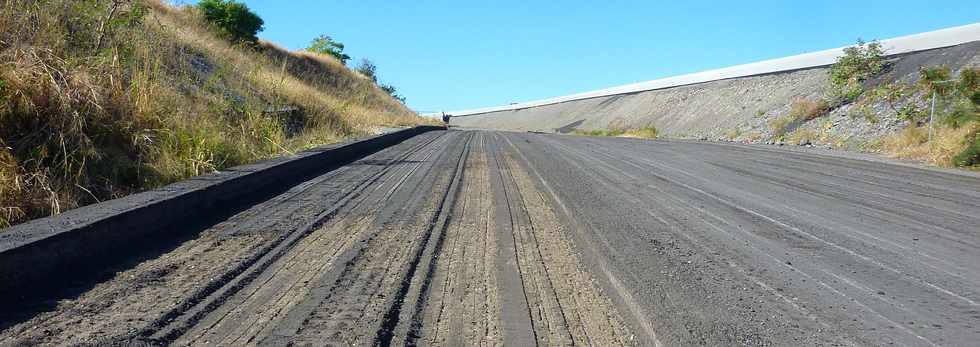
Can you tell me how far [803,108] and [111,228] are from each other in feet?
109

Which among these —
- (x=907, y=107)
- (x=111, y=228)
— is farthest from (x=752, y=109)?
(x=111, y=228)

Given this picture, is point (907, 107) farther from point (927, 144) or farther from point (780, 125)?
point (780, 125)

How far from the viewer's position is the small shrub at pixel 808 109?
31641mm

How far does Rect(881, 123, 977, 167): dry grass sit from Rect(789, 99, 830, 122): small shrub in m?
9.14

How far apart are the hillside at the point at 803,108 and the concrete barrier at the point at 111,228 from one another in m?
15.8

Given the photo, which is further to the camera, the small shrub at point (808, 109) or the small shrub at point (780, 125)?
the small shrub at point (780, 125)

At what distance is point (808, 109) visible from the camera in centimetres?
3244

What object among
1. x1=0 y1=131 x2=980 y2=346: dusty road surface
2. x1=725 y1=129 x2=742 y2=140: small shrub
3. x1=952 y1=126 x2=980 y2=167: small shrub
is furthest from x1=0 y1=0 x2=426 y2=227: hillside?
x1=725 y1=129 x2=742 y2=140: small shrub

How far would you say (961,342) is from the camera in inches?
151

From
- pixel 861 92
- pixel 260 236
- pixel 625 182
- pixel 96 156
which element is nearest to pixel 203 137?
pixel 96 156

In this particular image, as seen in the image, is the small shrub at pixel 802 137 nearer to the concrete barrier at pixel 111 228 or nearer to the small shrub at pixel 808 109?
the small shrub at pixel 808 109

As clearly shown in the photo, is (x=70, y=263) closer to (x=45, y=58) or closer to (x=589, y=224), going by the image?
(x=45, y=58)

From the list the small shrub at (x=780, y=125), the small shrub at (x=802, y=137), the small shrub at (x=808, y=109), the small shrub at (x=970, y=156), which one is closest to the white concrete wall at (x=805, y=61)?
the small shrub at (x=808, y=109)

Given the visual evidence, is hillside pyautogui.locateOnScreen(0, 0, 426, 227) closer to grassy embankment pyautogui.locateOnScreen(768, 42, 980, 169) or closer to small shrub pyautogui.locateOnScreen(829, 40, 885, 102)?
grassy embankment pyautogui.locateOnScreen(768, 42, 980, 169)
